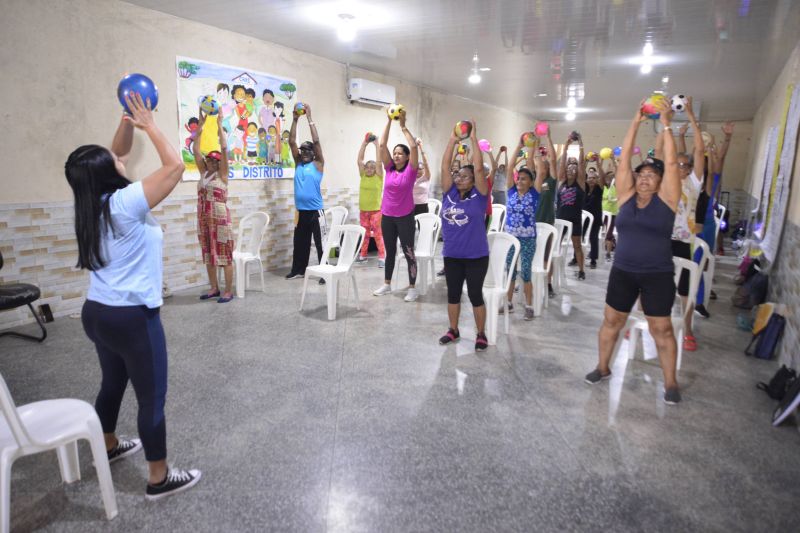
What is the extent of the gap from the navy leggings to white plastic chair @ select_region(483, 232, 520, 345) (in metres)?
2.62

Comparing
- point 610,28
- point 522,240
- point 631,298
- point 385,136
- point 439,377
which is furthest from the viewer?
point 610,28

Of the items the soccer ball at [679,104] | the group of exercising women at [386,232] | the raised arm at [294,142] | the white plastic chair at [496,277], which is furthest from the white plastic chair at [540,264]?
the raised arm at [294,142]

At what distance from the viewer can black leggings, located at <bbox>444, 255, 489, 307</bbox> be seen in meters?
3.59

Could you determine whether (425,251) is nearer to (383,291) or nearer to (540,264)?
(383,291)

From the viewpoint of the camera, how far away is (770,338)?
12.1 feet

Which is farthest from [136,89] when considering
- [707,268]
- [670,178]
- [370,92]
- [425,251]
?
[370,92]

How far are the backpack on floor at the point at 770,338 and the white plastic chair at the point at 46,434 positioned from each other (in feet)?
14.3

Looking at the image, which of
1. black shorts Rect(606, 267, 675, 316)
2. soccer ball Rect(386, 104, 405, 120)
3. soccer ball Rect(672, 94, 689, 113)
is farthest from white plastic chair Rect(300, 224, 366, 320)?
soccer ball Rect(672, 94, 689, 113)

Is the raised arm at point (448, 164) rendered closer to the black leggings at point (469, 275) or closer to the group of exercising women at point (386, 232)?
the group of exercising women at point (386, 232)

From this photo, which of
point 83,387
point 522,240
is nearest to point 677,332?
point 522,240

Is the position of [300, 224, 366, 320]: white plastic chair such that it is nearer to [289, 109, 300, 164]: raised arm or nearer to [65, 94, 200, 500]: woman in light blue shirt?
[289, 109, 300, 164]: raised arm

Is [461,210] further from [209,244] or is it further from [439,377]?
[209,244]

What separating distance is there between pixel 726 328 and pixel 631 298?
2191 mm

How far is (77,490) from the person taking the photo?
2.09 meters
